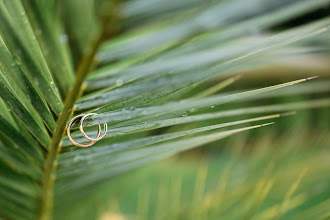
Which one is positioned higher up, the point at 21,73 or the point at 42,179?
the point at 21,73

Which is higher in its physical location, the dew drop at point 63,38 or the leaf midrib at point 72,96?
the dew drop at point 63,38

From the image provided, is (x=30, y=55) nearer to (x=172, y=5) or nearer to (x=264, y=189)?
(x=172, y=5)

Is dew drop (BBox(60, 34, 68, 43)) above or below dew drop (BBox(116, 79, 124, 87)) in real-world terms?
above

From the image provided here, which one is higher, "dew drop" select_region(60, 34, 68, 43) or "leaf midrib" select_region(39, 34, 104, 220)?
"dew drop" select_region(60, 34, 68, 43)

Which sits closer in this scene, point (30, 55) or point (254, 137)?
point (30, 55)

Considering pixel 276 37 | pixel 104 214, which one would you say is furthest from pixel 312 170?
pixel 276 37

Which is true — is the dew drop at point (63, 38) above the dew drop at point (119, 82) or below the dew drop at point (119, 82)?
above

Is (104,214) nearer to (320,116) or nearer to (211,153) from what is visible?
(211,153)

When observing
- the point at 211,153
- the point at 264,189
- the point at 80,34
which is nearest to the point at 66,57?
the point at 80,34

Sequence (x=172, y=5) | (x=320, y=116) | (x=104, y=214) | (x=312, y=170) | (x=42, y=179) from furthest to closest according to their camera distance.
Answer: (x=320, y=116) → (x=312, y=170) → (x=104, y=214) → (x=42, y=179) → (x=172, y=5)

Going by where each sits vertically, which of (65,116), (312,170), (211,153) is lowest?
(211,153)

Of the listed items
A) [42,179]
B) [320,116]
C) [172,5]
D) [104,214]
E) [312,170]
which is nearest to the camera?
[172,5]
